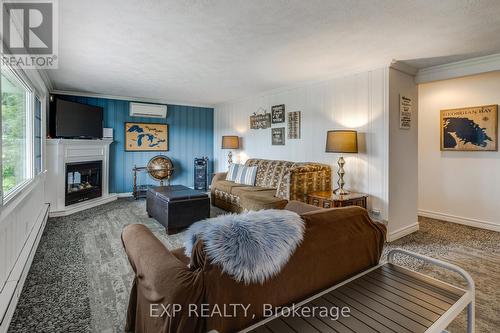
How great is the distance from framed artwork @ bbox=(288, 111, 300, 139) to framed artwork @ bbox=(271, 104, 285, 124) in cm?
19

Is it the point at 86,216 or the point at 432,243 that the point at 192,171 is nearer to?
the point at 86,216

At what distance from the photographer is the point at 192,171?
273 inches

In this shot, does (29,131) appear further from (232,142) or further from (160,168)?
(232,142)

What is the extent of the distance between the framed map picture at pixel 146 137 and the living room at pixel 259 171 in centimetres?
5

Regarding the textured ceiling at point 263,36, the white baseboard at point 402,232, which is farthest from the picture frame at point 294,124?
the white baseboard at point 402,232

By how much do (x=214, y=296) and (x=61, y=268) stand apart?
2.26 metres

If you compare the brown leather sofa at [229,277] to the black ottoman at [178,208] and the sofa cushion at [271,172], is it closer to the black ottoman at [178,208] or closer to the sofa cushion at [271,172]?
the black ottoman at [178,208]

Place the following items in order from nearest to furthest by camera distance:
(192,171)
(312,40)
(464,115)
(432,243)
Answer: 1. (312,40)
2. (432,243)
3. (464,115)
4. (192,171)

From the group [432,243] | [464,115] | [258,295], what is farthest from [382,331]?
[464,115]

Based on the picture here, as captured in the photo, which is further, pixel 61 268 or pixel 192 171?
pixel 192 171

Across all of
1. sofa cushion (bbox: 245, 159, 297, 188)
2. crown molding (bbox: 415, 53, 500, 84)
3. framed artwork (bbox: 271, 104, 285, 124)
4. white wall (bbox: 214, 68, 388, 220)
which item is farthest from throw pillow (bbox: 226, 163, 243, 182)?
crown molding (bbox: 415, 53, 500, 84)

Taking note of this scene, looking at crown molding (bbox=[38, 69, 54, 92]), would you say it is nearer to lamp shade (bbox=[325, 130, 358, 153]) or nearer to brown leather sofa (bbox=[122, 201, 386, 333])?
brown leather sofa (bbox=[122, 201, 386, 333])

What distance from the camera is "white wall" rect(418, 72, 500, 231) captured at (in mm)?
3941

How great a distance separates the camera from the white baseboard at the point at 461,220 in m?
3.92
